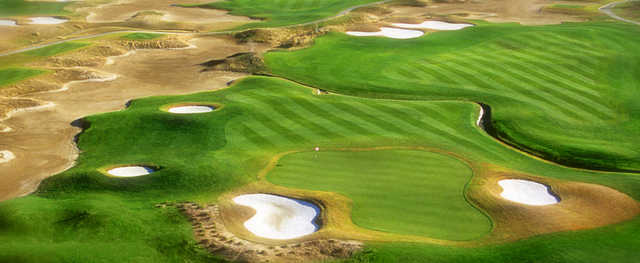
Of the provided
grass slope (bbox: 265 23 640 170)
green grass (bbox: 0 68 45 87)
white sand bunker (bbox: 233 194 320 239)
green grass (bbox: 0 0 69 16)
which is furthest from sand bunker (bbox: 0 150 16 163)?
green grass (bbox: 0 0 69 16)

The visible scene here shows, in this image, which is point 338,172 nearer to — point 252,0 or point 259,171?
point 259,171

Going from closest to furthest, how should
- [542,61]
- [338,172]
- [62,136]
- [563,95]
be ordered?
[338,172] < [62,136] < [563,95] < [542,61]

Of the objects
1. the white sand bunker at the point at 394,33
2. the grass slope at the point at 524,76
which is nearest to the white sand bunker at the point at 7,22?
the grass slope at the point at 524,76

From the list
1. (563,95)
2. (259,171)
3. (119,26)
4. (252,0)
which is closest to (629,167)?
(563,95)

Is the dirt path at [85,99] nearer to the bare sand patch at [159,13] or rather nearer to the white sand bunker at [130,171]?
the white sand bunker at [130,171]

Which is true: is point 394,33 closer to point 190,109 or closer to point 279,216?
point 190,109

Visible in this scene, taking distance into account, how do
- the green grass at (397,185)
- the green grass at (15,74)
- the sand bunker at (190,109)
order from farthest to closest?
the green grass at (15,74)
the sand bunker at (190,109)
the green grass at (397,185)

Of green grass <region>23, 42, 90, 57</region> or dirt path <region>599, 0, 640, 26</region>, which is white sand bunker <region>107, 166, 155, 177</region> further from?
dirt path <region>599, 0, 640, 26</region>

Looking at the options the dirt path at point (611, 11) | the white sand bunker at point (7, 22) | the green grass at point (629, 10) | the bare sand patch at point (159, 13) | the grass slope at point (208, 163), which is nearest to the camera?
the grass slope at point (208, 163)
